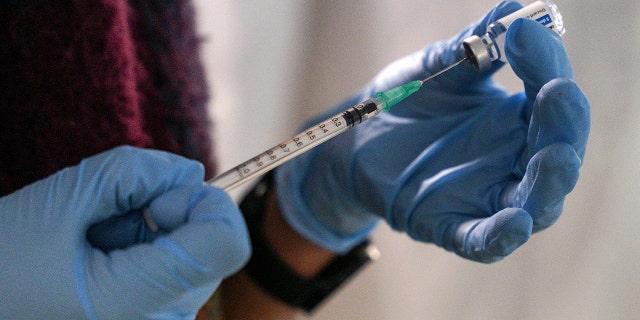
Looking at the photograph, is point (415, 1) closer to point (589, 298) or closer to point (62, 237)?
point (589, 298)

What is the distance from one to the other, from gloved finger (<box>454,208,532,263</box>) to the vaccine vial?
214mm

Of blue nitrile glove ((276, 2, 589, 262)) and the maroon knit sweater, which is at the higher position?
the maroon knit sweater

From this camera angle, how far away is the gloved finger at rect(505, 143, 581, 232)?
56 centimetres

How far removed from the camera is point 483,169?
0.75 m

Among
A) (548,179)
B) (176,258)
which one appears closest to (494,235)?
(548,179)

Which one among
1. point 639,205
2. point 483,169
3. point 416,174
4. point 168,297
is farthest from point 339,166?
point 639,205

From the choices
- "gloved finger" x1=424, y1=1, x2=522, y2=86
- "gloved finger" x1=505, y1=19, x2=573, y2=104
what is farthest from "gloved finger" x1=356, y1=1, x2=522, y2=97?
"gloved finger" x1=505, y1=19, x2=573, y2=104

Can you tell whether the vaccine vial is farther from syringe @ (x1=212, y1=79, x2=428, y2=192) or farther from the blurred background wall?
the blurred background wall

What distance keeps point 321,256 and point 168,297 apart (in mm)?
460

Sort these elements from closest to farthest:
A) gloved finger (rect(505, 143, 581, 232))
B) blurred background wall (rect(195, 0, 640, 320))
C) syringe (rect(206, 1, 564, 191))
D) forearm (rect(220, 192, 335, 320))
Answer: gloved finger (rect(505, 143, 581, 232)) → syringe (rect(206, 1, 564, 191)) → blurred background wall (rect(195, 0, 640, 320)) → forearm (rect(220, 192, 335, 320))

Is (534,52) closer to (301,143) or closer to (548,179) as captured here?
(548,179)

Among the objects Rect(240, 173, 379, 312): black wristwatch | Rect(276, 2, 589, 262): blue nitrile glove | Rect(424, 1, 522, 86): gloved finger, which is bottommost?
Rect(240, 173, 379, 312): black wristwatch

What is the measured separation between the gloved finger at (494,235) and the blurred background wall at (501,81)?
1.44 ft

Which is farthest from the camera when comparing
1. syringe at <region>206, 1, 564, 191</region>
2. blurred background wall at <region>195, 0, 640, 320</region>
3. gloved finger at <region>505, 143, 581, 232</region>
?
blurred background wall at <region>195, 0, 640, 320</region>
